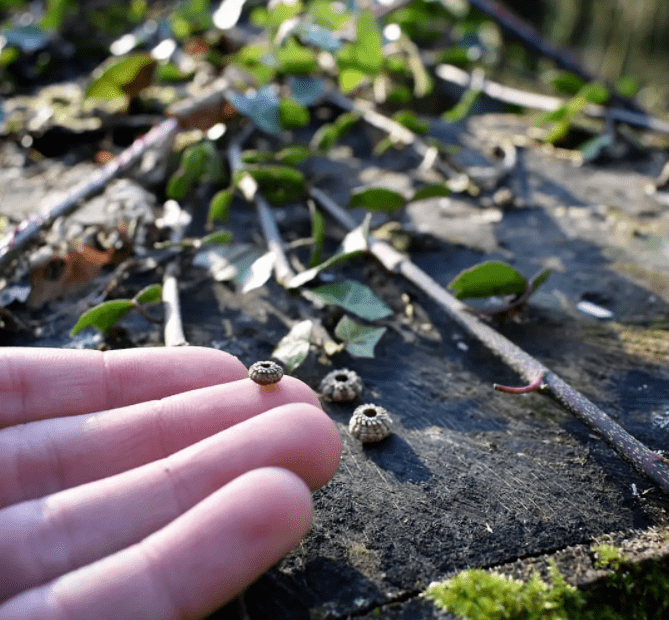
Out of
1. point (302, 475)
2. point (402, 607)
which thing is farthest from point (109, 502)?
point (402, 607)

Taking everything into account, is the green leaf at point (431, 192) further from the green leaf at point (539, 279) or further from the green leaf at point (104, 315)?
the green leaf at point (104, 315)

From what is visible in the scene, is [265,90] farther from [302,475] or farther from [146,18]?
[146,18]

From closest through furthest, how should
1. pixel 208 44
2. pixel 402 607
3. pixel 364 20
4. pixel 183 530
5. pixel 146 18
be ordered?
pixel 183 530 → pixel 402 607 → pixel 364 20 → pixel 208 44 → pixel 146 18

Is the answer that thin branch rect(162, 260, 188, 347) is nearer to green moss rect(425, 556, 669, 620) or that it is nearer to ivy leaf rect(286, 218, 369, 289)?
ivy leaf rect(286, 218, 369, 289)

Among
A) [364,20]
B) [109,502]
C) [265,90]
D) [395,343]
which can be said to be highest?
[364,20]

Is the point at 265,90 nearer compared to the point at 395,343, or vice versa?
the point at 395,343

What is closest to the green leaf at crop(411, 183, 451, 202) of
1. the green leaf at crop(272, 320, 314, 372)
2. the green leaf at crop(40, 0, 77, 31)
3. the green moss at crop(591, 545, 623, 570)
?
the green leaf at crop(272, 320, 314, 372)
